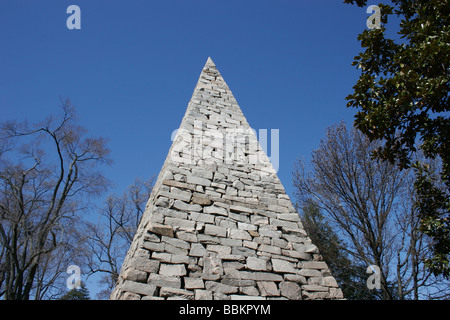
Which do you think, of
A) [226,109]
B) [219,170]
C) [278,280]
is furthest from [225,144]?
[278,280]

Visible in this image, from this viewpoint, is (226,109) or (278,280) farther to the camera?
(226,109)

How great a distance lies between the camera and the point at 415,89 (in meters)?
4.07

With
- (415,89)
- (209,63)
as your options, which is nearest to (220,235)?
(415,89)

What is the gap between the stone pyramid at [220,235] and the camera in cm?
319

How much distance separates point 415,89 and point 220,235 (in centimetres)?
363

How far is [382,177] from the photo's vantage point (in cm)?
830

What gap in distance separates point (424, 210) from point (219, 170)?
418 centimetres
